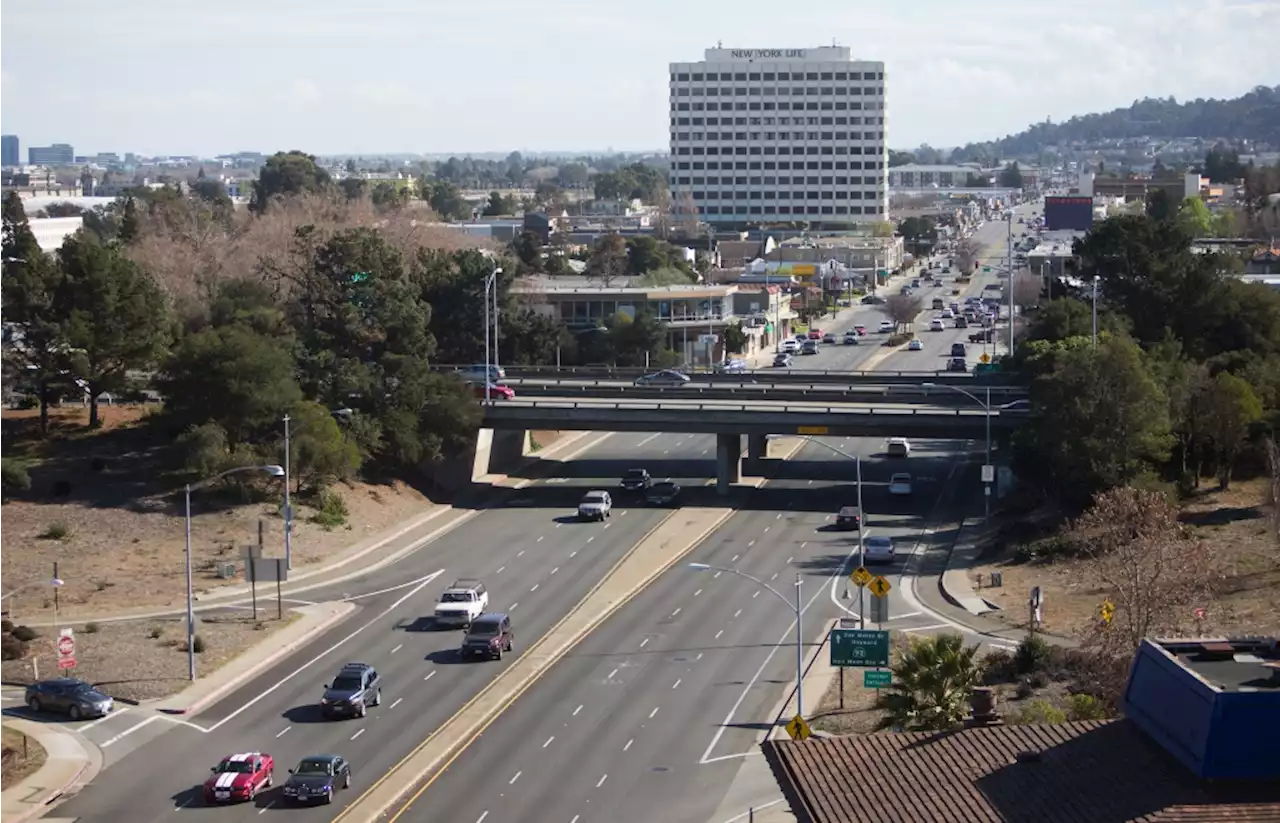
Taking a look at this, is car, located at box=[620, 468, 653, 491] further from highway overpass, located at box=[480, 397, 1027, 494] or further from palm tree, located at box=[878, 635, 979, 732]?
palm tree, located at box=[878, 635, 979, 732]

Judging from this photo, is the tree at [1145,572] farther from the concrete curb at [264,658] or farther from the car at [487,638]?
the concrete curb at [264,658]

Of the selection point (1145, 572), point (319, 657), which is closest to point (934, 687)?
point (1145, 572)

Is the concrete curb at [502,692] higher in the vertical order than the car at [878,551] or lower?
lower

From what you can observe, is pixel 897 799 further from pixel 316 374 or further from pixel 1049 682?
pixel 316 374

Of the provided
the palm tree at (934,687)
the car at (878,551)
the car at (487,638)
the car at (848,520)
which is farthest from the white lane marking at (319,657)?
the palm tree at (934,687)

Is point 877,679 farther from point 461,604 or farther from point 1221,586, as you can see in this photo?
point 461,604

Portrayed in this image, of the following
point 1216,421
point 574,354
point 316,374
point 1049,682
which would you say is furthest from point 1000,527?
point 574,354

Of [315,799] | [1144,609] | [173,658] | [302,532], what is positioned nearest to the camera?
[315,799]
